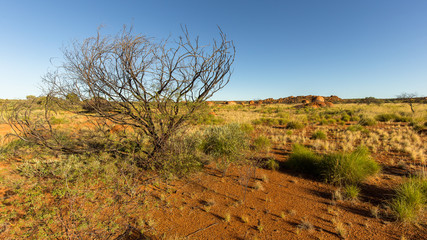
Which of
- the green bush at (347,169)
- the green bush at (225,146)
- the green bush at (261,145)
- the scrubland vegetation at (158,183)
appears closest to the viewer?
the scrubland vegetation at (158,183)

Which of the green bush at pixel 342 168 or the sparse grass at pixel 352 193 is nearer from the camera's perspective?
the sparse grass at pixel 352 193

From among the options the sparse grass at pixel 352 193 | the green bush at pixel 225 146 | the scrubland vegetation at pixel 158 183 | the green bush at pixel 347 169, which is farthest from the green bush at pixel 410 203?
the green bush at pixel 225 146

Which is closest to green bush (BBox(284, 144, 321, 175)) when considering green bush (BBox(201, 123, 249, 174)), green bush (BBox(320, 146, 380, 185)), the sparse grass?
green bush (BBox(320, 146, 380, 185))

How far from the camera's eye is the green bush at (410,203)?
10.6ft

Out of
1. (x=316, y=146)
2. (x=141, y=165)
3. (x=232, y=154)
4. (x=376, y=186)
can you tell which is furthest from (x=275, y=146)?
(x=141, y=165)

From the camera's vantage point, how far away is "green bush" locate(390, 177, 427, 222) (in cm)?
324

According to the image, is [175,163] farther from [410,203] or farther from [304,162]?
[410,203]

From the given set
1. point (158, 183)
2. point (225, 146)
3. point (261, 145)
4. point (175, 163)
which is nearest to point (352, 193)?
point (225, 146)

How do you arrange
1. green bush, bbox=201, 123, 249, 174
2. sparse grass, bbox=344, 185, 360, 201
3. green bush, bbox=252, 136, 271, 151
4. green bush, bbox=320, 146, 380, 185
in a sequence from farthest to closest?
green bush, bbox=252, 136, 271, 151 < green bush, bbox=201, 123, 249, 174 < green bush, bbox=320, 146, 380, 185 < sparse grass, bbox=344, 185, 360, 201

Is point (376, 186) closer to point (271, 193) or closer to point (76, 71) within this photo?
point (271, 193)

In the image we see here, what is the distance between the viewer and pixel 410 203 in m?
3.43

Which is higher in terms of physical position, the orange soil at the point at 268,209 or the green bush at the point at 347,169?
the green bush at the point at 347,169

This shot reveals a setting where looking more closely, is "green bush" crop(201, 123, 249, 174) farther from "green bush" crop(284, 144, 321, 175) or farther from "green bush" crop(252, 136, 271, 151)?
"green bush" crop(284, 144, 321, 175)

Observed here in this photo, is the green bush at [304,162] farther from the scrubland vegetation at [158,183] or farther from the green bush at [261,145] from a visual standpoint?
the green bush at [261,145]
